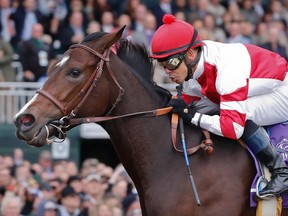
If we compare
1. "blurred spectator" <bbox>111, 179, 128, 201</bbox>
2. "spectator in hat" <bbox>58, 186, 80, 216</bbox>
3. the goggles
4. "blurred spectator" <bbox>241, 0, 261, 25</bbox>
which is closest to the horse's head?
the goggles

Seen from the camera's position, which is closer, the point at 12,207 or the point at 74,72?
the point at 74,72

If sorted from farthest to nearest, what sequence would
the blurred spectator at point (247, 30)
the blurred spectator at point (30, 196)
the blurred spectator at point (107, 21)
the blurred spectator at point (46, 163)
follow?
the blurred spectator at point (247, 30) → the blurred spectator at point (107, 21) → the blurred spectator at point (46, 163) → the blurred spectator at point (30, 196)

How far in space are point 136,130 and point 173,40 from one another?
2.29ft

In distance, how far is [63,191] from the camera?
10805 mm

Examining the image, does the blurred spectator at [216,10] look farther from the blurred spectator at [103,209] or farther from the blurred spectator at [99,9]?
the blurred spectator at [103,209]

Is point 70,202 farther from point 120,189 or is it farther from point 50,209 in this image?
point 120,189

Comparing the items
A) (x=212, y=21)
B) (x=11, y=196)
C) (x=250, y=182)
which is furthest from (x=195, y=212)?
(x=212, y=21)

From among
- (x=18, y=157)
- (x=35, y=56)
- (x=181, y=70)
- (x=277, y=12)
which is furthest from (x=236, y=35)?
(x=181, y=70)

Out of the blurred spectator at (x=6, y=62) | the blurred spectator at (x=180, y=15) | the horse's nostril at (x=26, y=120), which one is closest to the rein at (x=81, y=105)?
the horse's nostril at (x=26, y=120)

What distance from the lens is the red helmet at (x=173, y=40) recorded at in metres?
6.88

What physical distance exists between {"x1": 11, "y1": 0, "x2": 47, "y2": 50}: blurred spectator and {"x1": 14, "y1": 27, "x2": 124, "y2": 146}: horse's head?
7.90m

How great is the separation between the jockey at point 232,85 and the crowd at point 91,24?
6.91 metres

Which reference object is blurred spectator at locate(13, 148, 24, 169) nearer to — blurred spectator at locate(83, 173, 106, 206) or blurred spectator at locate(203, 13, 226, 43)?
blurred spectator at locate(83, 173, 106, 206)

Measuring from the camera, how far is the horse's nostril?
6684 mm
